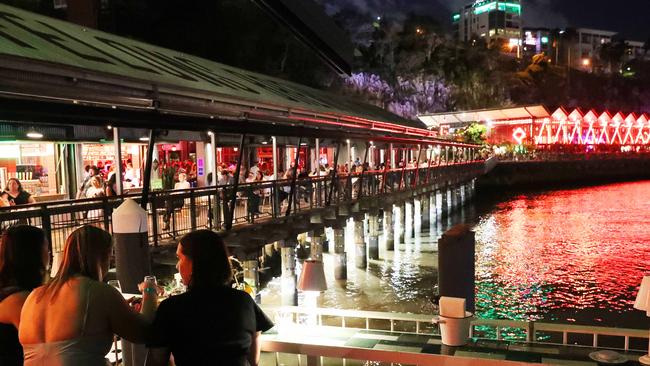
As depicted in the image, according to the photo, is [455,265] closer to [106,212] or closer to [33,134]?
[106,212]

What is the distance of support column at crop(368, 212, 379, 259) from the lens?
981 inches

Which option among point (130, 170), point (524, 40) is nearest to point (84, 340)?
point (130, 170)

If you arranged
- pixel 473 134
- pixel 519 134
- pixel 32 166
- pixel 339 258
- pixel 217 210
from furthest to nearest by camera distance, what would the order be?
pixel 519 134, pixel 473 134, pixel 339 258, pixel 32 166, pixel 217 210

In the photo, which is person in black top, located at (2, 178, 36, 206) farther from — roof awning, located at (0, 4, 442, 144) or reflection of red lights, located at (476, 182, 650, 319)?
reflection of red lights, located at (476, 182, 650, 319)

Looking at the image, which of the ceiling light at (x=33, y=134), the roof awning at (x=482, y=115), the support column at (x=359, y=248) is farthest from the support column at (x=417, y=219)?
the roof awning at (x=482, y=115)

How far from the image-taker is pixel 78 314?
280 centimetres

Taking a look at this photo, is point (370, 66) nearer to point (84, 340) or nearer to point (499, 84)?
point (499, 84)

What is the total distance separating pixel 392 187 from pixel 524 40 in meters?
189

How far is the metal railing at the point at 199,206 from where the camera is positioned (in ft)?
30.2

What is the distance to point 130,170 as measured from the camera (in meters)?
20.4

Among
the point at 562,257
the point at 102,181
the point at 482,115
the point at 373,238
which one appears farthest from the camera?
the point at 482,115

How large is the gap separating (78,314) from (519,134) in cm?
8069

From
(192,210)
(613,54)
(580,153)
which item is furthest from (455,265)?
(613,54)

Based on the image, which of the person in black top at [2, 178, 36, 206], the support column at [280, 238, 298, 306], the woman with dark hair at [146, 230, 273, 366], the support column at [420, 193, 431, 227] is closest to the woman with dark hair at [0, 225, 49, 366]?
the woman with dark hair at [146, 230, 273, 366]
